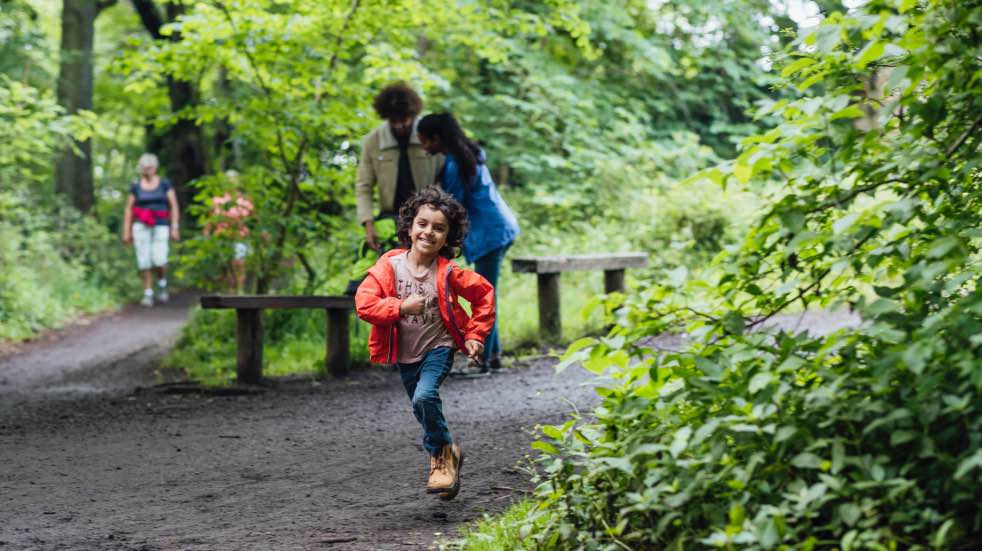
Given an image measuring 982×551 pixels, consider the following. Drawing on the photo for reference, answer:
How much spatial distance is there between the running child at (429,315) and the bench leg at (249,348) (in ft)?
13.7

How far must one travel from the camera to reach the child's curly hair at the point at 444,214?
5.23m

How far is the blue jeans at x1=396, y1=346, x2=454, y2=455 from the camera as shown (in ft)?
16.2

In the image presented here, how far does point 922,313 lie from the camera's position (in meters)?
3.25

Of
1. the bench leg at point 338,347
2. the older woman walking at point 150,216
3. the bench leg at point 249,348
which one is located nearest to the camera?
the bench leg at point 249,348

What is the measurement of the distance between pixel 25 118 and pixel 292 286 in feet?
13.2

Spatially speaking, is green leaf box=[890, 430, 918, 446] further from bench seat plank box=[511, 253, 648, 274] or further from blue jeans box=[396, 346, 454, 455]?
bench seat plank box=[511, 253, 648, 274]

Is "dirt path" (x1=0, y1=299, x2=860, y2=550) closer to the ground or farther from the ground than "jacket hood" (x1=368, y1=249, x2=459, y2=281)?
closer to the ground

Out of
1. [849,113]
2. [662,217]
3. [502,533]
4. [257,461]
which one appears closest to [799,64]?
[849,113]

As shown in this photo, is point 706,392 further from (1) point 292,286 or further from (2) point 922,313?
(1) point 292,286

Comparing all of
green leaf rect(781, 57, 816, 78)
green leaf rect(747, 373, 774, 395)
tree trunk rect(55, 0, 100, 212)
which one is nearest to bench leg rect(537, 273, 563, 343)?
green leaf rect(781, 57, 816, 78)

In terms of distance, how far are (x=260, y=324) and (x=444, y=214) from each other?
4.45 meters

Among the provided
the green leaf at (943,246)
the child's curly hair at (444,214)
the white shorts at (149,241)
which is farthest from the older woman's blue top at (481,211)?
the white shorts at (149,241)

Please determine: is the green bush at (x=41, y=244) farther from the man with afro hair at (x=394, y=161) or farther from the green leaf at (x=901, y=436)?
the green leaf at (x=901, y=436)

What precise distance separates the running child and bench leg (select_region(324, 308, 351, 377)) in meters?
4.17
